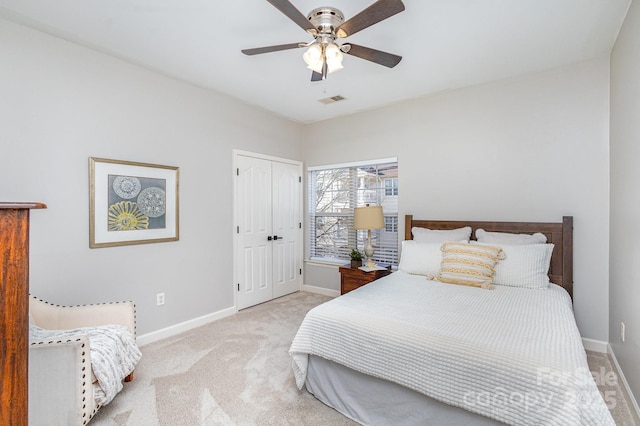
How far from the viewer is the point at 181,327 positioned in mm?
3213

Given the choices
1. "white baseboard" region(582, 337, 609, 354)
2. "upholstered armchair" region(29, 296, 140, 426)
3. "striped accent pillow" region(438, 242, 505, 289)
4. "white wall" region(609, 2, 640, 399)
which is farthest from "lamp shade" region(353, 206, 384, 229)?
"upholstered armchair" region(29, 296, 140, 426)

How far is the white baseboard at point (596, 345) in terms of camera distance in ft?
8.88

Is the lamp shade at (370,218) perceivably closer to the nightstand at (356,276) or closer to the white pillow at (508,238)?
the nightstand at (356,276)

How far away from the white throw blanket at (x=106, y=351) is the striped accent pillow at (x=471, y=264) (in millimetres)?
2489

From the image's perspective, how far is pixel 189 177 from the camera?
3.30 metres

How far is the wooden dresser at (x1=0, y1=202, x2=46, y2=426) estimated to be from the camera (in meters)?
0.84

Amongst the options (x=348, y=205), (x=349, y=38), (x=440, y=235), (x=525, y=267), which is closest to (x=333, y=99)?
(x=349, y=38)

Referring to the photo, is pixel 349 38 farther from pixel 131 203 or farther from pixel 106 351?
pixel 106 351

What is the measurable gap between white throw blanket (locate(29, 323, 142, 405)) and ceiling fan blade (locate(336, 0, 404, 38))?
94.0 inches

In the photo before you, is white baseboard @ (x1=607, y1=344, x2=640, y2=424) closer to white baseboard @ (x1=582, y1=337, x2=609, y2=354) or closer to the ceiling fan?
white baseboard @ (x1=582, y1=337, x2=609, y2=354)

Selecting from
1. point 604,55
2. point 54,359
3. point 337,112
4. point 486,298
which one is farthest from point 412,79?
point 54,359

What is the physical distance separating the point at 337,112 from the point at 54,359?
3761 millimetres

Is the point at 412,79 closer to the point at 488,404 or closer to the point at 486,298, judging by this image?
the point at 486,298

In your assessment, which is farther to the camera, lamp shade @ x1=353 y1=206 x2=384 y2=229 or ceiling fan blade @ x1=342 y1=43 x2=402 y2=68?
lamp shade @ x1=353 y1=206 x2=384 y2=229
